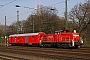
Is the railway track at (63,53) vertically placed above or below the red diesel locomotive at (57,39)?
below

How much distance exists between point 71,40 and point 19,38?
2059cm

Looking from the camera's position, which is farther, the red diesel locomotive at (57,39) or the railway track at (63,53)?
the red diesel locomotive at (57,39)

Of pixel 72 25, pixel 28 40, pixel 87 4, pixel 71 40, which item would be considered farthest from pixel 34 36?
pixel 87 4

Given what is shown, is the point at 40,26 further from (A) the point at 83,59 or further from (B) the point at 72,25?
(A) the point at 83,59

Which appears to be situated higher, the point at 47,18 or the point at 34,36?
the point at 47,18

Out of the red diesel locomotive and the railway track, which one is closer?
the railway track

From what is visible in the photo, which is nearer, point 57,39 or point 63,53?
point 63,53

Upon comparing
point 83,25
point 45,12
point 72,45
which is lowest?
point 72,45

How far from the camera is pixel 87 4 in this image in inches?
2202

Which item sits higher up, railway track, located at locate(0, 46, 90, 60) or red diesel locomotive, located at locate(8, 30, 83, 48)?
red diesel locomotive, located at locate(8, 30, 83, 48)

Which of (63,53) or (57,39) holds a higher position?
(57,39)

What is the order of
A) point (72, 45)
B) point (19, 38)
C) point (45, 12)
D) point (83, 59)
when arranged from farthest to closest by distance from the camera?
1. point (45, 12)
2. point (19, 38)
3. point (72, 45)
4. point (83, 59)

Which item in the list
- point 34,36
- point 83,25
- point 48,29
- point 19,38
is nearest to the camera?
point 34,36

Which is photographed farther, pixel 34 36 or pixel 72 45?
pixel 34 36
